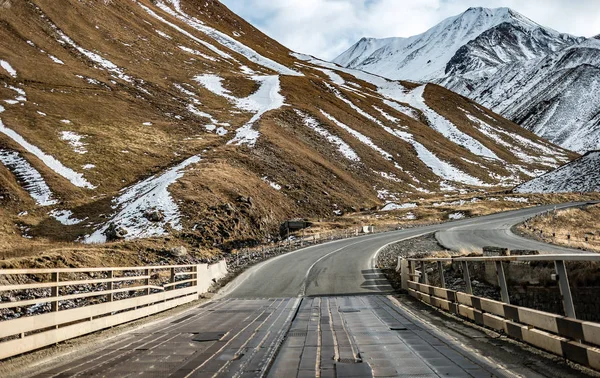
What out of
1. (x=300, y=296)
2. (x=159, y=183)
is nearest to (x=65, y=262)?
(x=300, y=296)

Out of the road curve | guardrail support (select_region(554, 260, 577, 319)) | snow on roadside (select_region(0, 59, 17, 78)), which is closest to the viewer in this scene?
guardrail support (select_region(554, 260, 577, 319))

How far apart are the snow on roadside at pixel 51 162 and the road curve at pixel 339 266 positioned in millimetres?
22043

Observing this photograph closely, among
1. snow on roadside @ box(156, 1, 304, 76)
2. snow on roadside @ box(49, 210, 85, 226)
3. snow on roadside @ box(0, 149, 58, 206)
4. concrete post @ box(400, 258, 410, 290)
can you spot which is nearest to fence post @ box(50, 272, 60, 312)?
concrete post @ box(400, 258, 410, 290)

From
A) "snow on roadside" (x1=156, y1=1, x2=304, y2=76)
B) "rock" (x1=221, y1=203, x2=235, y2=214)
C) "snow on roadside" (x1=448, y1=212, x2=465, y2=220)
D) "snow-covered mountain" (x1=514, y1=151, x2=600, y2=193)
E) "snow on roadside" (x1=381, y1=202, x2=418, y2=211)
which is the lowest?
"snow on roadside" (x1=448, y1=212, x2=465, y2=220)

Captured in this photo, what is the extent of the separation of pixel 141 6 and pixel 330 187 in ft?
304

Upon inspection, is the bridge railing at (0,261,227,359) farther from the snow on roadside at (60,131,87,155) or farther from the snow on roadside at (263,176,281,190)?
the snow on roadside at (60,131,87,155)

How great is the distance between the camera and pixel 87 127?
55500 mm

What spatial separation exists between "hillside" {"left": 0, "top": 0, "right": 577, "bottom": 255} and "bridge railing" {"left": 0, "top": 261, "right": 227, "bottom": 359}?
467 inches

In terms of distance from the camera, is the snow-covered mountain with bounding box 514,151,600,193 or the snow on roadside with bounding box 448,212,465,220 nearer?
the snow on roadside with bounding box 448,212,465,220

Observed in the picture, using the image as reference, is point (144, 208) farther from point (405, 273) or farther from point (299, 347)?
point (299, 347)

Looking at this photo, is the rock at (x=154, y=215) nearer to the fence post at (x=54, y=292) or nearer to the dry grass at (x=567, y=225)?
the fence post at (x=54, y=292)

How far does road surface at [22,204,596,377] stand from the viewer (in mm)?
6266

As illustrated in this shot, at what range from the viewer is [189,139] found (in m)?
60.8

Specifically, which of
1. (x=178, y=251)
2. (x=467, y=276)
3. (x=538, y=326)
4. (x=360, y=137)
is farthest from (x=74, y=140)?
(x=538, y=326)
